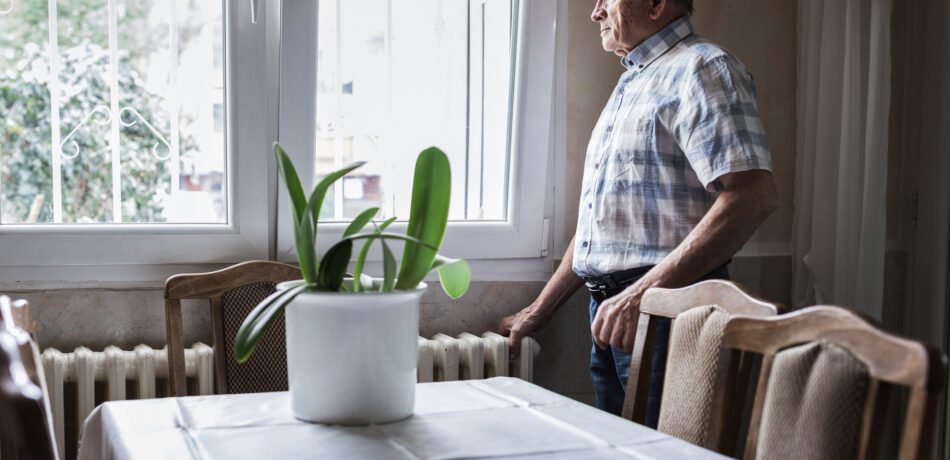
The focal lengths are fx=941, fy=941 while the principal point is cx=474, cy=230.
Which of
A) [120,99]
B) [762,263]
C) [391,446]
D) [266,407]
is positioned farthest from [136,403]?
[762,263]

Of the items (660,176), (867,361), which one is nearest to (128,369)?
(660,176)

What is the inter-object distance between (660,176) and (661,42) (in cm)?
33

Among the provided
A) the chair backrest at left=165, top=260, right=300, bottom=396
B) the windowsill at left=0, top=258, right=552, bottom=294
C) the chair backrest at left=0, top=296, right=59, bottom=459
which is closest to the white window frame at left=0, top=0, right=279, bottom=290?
the windowsill at left=0, top=258, right=552, bottom=294

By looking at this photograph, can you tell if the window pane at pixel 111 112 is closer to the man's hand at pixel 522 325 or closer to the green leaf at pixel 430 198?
the man's hand at pixel 522 325

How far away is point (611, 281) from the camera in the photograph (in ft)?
6.89

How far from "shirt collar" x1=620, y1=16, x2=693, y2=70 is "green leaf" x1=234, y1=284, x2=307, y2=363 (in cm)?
119

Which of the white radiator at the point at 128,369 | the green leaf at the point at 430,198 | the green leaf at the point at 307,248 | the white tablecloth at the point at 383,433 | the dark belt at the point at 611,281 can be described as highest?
the green leaf at the point at 430,198

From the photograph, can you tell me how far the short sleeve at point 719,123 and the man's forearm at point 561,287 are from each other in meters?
0.53

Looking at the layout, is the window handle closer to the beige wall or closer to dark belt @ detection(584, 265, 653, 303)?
the beige wall

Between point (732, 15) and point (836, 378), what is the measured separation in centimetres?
184

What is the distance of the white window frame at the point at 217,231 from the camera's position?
2.13m

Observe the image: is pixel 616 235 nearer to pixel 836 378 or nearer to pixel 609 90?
pixel 609 90

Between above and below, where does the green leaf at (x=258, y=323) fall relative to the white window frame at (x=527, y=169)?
below

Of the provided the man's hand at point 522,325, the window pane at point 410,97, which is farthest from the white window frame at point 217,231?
the man's hand at point 522,325
